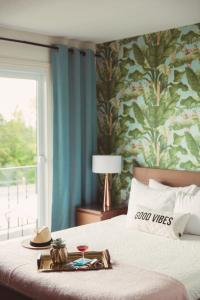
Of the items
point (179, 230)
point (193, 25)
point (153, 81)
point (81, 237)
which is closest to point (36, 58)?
point (153, 81)

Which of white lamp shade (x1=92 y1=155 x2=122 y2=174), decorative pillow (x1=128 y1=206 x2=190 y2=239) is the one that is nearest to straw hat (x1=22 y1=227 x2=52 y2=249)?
decorative pillow (x1=128 y1=206 x2=190 y2=239)

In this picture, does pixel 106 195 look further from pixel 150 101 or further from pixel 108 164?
pixel 150 101

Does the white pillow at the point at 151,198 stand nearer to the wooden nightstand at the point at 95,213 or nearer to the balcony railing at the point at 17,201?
the wooden nightstand at the point at 95,213

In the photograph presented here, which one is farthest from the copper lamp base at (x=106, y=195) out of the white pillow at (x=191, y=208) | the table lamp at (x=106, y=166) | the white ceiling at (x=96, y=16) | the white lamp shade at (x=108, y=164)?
the white ceiling at (x=96, y=16)

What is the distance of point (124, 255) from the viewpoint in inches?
128

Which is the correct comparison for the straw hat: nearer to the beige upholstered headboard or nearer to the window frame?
the window frame

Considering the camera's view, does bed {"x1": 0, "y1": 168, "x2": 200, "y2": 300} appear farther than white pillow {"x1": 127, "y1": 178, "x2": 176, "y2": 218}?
No

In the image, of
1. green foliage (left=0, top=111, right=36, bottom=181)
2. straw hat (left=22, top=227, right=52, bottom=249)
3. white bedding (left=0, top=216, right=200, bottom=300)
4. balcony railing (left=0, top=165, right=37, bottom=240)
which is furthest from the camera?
balcony railing (left=0, top=165, right=37, bottom=240)

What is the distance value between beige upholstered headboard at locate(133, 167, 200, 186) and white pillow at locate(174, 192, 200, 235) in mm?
367

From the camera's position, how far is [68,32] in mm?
4578

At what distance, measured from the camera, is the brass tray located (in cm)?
292

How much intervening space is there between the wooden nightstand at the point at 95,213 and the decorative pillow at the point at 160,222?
0.80 metres

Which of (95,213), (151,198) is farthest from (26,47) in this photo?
(151,198)

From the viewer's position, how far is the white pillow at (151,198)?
13.3ft
